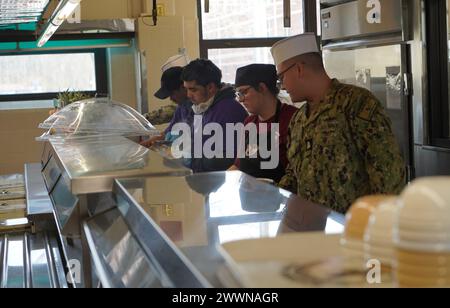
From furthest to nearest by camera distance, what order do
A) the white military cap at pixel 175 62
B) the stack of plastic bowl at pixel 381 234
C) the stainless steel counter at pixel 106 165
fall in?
1. the white military cap at pixel 175 62
2. the stainless steel counter at pixel 106 165
3. the stack of plastic bowl at pixel 381 234

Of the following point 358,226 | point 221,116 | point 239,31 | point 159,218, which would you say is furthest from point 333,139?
point 239,31

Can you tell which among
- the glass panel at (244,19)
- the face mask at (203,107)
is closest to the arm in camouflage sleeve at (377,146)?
the face mask at (203,107)

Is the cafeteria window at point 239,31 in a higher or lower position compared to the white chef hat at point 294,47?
higher

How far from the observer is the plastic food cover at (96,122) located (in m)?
4.55

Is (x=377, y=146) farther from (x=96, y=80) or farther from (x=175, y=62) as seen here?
(x=96, y=80)

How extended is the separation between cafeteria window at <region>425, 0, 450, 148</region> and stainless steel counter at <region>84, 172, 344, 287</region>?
2.26 metres

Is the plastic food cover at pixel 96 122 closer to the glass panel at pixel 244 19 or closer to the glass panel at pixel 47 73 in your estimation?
the glass panel at pixel 47 73

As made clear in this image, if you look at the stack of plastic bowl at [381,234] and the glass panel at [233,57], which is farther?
the glass panel at [233,57]

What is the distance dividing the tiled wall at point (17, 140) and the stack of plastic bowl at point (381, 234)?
6.75m

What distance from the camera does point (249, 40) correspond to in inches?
311

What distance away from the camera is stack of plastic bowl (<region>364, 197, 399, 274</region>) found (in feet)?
2.83

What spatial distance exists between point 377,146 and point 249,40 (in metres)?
5.38

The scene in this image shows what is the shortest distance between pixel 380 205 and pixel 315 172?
6.38ft
